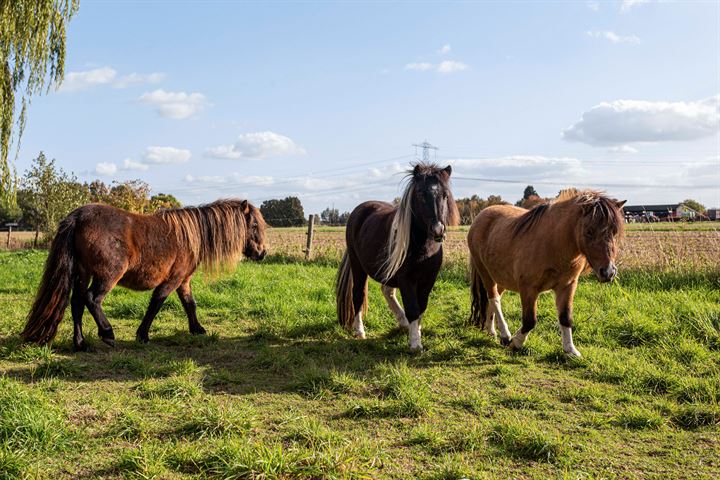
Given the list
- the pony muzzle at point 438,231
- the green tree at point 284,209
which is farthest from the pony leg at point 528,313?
the green tree at point 284,209

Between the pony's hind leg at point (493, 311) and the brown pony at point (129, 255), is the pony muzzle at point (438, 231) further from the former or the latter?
the brown pony at point (129, 255)

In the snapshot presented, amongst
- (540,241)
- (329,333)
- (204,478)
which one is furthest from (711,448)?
(329,333)

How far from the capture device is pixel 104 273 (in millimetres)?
5613

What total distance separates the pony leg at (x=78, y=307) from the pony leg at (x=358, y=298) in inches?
122

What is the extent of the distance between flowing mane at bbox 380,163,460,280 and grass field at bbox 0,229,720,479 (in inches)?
40.7

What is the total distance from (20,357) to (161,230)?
1945 mm

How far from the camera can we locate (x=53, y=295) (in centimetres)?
550

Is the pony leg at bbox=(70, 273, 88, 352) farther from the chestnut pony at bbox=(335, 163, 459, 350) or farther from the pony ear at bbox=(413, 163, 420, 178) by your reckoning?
the pony ear at bbox=(413, 163, 420, 178)

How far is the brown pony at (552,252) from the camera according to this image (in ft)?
16.2

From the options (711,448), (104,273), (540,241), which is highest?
(540,241)

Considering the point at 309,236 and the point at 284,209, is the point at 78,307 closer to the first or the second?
the point at 309,236

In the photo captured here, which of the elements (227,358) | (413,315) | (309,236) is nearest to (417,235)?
(413,315)

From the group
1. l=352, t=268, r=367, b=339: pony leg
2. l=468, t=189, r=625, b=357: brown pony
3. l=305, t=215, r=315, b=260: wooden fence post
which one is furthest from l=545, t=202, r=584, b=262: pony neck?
l=305, t=215, r=315, b=260: wooden fence post

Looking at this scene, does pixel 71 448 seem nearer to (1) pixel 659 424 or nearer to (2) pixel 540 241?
(1) pixel 659 424
